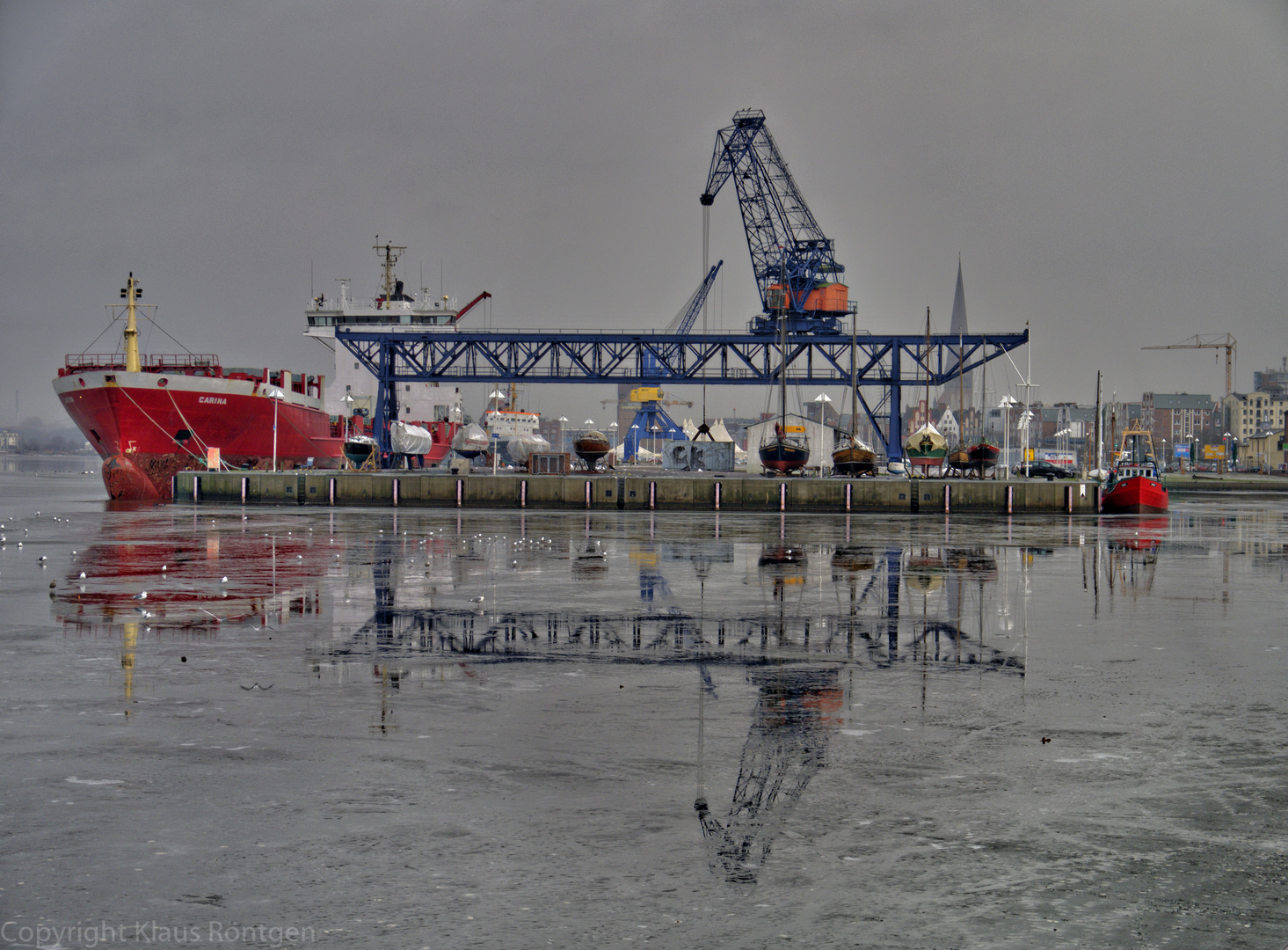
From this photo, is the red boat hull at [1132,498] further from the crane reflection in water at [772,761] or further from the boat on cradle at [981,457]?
the crane reflection in water at [772,761]

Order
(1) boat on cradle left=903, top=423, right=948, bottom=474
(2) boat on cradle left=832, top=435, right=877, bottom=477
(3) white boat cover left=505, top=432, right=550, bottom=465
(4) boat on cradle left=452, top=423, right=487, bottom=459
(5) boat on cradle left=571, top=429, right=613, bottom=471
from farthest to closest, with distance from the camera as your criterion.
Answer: (3) white boat cover left=505, top=432, right=550, bottom=465 < (4) boat on cradle left=452, top=423, right=487, bottom=459 < (1) boat on cradle left=903, top=423, right=948, bottom=474 < (5) boat on cradle left=571, top=429, right=613, bottom=471 < (2) boat on cradle left=832, top=435, right=877, bottom=477

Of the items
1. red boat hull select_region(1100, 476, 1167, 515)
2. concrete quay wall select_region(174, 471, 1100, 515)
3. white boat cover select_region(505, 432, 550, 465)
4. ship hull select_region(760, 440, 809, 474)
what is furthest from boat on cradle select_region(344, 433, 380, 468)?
red boat hull select_region(1100, 476, 1167, 515)

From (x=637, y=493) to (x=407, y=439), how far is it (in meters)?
39.8

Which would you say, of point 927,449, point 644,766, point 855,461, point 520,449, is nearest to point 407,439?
point 520,449

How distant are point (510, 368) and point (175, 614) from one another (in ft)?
235

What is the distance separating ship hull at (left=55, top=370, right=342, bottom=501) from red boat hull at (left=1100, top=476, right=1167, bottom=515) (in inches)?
1926

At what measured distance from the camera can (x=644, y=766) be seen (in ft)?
27.6

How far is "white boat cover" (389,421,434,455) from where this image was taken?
8612cm

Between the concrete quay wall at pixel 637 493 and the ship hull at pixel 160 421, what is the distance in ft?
33.2

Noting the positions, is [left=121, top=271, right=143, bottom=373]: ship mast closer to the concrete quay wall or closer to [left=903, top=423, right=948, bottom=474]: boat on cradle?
the concrete quay wall

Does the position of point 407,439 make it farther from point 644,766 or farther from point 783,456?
point 644,766

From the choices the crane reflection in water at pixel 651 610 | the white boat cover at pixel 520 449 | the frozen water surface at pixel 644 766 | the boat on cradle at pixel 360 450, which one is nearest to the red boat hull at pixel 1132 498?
the crane reflection in water at pixel 651 610

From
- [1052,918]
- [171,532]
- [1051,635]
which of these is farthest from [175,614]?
[171,532]

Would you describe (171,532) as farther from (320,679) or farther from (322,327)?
(322,327)
